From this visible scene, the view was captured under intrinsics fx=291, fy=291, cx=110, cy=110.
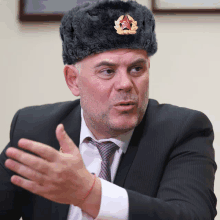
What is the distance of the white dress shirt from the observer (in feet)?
2.38

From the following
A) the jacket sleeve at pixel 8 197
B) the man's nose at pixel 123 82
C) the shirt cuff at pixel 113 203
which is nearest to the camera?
the shirt cuff at pixel 113 203

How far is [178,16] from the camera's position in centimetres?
160

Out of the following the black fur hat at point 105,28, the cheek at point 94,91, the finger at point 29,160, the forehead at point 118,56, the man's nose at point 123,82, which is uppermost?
the black fur hat at point 105,28

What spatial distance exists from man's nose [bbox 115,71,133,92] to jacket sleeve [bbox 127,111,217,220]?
0.25 m

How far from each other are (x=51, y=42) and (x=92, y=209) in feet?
3.84

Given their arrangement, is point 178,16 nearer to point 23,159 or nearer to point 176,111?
point 176,111

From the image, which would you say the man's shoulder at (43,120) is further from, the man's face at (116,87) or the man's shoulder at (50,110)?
the man's face at (116,87)

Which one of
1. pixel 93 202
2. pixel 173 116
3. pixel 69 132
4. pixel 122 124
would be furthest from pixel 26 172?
pixel 173 116

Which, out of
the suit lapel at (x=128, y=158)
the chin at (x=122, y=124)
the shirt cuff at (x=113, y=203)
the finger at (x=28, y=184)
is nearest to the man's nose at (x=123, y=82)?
the chin at (x=122, y=124)

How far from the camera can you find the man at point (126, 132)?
0.89 meters

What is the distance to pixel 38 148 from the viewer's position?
2.03 feet

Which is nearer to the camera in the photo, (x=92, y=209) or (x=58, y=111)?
(x=92, y=209)

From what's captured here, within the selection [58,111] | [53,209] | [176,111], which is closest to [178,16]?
[176,111]

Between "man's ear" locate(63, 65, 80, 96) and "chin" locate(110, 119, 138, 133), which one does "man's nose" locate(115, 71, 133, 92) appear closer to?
"chin" locate(110, 119, 138, 133)
